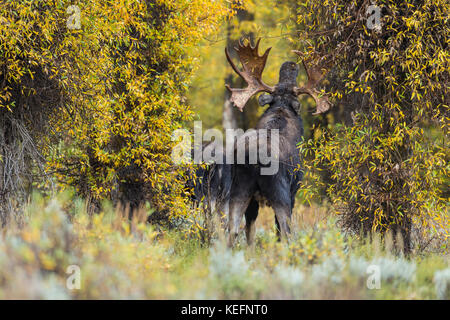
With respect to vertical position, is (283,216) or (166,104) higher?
(166,104)

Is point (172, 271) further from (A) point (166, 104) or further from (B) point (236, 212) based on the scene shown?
(A) point (166, 104)

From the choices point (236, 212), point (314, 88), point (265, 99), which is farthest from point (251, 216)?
point (314, 88)

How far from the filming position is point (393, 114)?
284 inches

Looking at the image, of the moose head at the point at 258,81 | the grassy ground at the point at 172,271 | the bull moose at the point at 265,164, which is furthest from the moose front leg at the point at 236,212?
the moose head at the point at 258,81

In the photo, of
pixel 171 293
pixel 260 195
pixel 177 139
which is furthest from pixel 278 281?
pixel 177 139

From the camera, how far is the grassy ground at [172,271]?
Result: 466 centimetres

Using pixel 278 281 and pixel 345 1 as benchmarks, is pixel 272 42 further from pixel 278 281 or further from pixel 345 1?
pixel 278 281

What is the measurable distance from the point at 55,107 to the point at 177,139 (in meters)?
1.80

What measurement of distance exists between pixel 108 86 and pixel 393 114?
12.6 feet

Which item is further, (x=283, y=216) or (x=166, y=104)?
(x=166, y=104)

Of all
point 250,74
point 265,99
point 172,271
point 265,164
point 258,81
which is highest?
point 250,74

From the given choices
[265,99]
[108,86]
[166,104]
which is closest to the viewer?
[108,86]

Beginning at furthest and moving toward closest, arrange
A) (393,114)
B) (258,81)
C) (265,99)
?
(258,81), (265,99), (393,114)

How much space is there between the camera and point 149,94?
8336 millimetres
